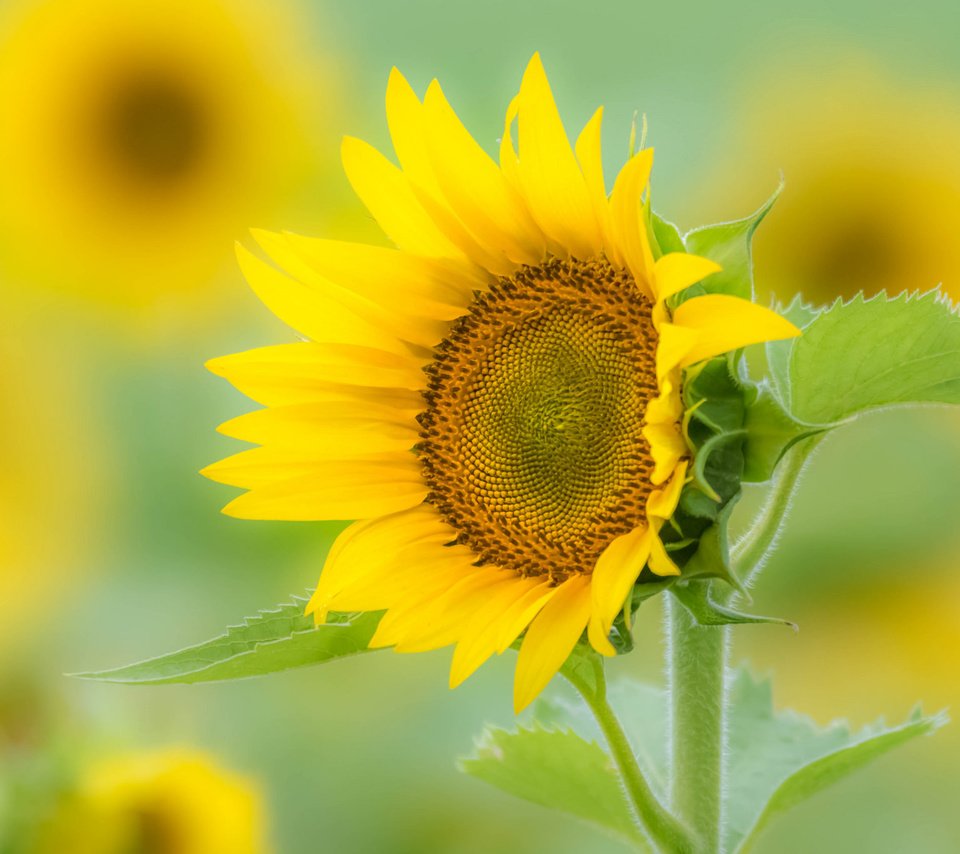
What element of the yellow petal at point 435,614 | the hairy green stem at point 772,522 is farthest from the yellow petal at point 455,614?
the hairy green stem at point 772,522

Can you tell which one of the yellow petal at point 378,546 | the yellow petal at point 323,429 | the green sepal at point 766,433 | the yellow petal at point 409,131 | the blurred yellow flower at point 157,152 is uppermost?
the blurred yellow flower at point 157,152

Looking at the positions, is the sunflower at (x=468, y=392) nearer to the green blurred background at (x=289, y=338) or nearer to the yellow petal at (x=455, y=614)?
the yellow petal at (x=455, y=614)

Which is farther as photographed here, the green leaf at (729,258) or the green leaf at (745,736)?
the green leaf at (745,736)

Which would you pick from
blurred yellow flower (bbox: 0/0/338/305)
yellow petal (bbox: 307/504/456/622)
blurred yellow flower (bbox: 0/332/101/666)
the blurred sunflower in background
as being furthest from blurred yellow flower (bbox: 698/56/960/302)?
yellow petal (bbox: 307/504/456/622)

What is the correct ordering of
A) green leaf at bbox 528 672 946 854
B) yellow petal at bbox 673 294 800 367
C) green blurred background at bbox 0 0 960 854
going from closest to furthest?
yellow petal at bbox 673 294 800 367
green leaf at bbox 528 672 946 854
green blurred background at bbox 0 0 960 854

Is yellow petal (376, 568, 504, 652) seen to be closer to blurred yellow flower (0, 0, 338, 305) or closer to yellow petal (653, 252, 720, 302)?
Answer: yellow petal (653, 252, 720, 302)
